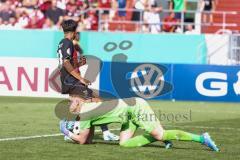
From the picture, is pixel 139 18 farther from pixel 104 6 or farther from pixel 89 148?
pixel 89 148

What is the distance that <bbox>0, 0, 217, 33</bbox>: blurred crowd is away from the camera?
2981 cm

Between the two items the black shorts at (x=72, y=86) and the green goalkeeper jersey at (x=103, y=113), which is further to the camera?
the black shorts at (x=72, y=86)

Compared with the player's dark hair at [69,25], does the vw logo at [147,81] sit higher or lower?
lower

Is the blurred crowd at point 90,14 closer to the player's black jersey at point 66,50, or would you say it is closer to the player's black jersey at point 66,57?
the player's black jersey at point 66,57

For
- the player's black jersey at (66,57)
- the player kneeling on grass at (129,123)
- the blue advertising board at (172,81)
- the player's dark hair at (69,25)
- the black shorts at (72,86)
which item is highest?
the player's dark hair at (69,25)

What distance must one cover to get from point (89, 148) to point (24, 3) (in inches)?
757

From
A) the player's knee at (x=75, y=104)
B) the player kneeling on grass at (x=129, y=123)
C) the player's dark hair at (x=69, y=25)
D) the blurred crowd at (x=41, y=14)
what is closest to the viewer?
the player kneeling on grass at (x=129, y=123)

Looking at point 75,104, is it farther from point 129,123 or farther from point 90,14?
point 90,14

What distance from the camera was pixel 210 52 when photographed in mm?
29094

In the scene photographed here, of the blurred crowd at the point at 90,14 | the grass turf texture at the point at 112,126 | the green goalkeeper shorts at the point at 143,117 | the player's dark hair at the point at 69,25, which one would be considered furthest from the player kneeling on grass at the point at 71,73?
the blurred crowd at the point at 90,14

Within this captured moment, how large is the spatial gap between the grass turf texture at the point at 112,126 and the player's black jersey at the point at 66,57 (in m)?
0.95

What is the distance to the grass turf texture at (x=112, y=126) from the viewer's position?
40.1 feet

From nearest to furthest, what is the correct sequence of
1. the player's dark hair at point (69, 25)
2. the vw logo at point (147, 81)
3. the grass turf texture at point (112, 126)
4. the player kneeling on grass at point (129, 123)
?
the grass turf texture at point (112, 126)
the player kneeling on grass at point (129, 123)
the player's dark hair at point (69, 25)
the vw logo at point (147, 81)

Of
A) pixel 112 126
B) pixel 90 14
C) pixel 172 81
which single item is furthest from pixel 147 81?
pixel 112 126
